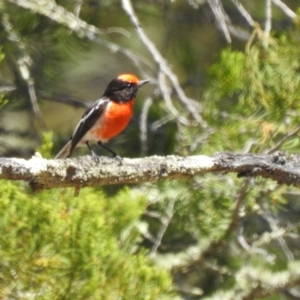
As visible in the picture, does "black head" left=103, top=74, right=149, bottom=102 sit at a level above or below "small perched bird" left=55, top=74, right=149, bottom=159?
above

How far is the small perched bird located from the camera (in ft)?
11.9

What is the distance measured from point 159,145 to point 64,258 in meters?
1.30

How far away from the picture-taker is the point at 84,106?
13.6 feet

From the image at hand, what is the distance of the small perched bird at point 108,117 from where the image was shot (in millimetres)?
3637

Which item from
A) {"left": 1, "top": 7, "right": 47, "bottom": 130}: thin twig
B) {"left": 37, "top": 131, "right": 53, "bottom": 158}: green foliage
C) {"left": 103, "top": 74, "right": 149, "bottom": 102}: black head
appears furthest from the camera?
{"left": 103, "top": 74, "right": 149, "bottom": 102}: black head

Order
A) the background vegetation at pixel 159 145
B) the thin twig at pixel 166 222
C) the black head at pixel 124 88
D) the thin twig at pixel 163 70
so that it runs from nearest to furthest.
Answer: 1. the background vegetation at pixel 159 145
2. the thin twig at pixel 163 70
3. the thin twig at pixel 166 222
4. the black head at pixel 124 88

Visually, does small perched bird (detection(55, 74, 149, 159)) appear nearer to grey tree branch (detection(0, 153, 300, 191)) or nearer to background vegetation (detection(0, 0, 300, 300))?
background vegetation (detection(0, 0, 300, 300))

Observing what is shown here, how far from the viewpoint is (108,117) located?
3.64 meters

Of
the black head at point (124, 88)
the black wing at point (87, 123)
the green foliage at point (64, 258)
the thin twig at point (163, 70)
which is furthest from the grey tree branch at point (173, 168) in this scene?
the black head at point (124, 88)

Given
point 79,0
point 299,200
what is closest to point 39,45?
point 79,0

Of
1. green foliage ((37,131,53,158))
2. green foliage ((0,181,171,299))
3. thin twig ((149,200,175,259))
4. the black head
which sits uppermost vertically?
green foliage ((37,131,53,158))

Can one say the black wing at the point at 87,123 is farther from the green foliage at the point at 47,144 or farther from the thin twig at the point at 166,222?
the green foliage at the point at 47,144

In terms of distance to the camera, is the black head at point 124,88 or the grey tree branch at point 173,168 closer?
the grey tree branch at point 173,168

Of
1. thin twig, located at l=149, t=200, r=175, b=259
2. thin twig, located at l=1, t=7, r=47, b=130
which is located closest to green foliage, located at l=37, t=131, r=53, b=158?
thin twig, located at l=149, t=200, r=175, b=259
